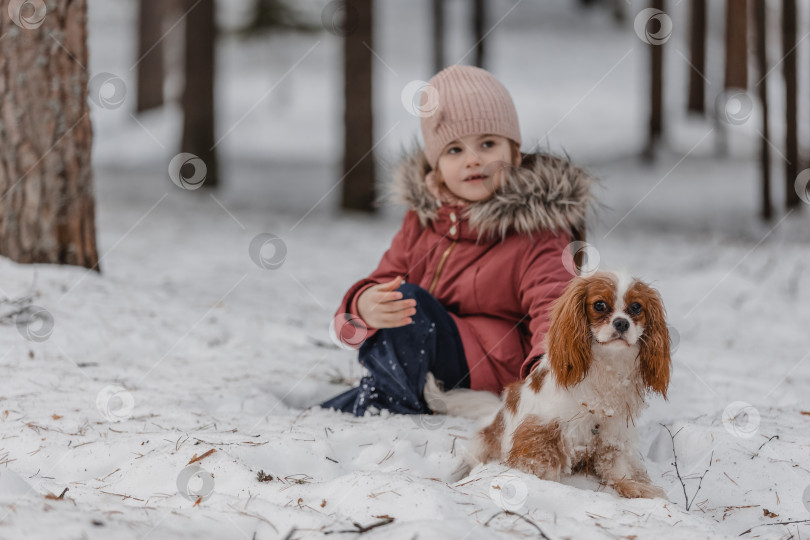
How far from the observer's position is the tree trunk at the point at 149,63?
18.9 m

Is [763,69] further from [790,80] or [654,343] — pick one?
[654,343]

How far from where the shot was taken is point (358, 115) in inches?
419

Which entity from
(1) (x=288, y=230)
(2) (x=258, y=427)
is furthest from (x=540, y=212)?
(1) (x=288, y=230)

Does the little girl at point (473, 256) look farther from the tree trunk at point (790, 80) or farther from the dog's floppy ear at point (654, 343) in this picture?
the tree trunk at point (790, 80)

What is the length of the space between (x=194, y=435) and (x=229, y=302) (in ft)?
8.56

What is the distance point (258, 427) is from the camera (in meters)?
3.29

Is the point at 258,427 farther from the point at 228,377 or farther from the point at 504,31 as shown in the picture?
the point at 504,31

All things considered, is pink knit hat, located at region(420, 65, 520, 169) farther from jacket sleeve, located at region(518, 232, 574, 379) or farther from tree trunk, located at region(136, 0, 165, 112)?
tree trunk, located at region(136, 0, 165, 112)

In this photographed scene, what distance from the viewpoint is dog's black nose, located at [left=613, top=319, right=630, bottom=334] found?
2396mm

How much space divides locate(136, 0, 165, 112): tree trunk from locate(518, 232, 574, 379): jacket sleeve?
17458 mm

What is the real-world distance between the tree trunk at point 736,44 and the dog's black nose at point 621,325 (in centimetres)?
1444

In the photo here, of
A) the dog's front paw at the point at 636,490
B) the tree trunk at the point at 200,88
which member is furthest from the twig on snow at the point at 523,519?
the tree trunk at the point at 200,88

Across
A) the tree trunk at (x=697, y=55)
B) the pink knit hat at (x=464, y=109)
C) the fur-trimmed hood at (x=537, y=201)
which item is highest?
the tree trunk at (x=697, y=55)

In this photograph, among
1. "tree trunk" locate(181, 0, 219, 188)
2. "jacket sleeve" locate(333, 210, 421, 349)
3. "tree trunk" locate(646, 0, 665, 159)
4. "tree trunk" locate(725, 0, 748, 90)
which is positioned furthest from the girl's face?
"tree trunk" locate(725, 0, 748, 90)
